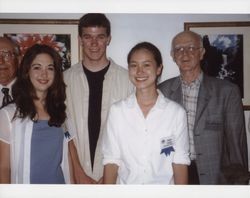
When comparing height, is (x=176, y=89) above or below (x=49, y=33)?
below

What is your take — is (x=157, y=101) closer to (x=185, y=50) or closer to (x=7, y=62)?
(x=185, y=50)

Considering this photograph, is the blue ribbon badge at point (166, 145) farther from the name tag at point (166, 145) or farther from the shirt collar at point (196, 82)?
the shirt collar at point (196, 82)

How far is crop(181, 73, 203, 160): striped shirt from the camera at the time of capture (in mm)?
1583

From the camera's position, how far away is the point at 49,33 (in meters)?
1.61

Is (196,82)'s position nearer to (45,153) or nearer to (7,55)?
(45,153)

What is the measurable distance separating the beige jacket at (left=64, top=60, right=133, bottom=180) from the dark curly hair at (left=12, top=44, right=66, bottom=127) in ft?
0.14

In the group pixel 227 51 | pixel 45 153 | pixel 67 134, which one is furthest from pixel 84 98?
pixel 227 51

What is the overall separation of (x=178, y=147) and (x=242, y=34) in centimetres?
73

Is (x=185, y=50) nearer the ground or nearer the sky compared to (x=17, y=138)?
nearer the sky

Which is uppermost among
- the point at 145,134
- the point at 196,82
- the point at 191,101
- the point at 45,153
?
the point at 196,82

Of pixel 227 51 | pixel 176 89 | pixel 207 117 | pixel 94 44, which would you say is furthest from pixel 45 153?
pixel 227 51

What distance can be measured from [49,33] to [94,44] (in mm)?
263

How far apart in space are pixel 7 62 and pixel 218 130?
1239 millimetres

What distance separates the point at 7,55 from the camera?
63.1 inches
